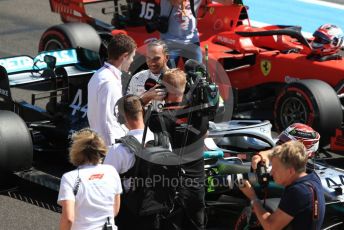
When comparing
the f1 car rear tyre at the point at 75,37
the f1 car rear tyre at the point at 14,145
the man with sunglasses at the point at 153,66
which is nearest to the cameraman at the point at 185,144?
the man with sunglasses at the point at 153,66

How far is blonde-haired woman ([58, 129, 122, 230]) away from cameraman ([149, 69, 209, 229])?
29.9 inches

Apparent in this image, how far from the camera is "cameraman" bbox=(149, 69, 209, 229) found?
19.7 ft

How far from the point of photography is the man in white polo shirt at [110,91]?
6.55 m

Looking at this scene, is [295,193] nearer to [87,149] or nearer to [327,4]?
[87,149]

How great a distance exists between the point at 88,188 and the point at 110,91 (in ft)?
4.92

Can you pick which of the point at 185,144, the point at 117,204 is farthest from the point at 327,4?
the point at 117,204

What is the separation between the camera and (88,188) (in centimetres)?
520

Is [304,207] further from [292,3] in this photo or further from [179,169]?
[292,3]

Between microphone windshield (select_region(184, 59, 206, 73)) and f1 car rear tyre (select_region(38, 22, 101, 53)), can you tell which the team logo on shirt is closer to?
microphone windshield (select_region(184, 59, 206, 73))

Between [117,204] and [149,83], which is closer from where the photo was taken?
[117,204]

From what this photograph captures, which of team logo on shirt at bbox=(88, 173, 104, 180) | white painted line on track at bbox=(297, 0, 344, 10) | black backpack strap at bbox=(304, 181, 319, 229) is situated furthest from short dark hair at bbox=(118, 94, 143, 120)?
white painted line on track at bbox=(297, 0, 344, 10)

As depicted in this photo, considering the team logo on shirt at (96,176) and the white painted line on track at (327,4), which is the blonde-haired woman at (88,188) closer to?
the team logo on shirt at (96,176)

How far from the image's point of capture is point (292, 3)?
16.8 m

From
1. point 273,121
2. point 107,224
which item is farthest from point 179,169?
point 273,121
